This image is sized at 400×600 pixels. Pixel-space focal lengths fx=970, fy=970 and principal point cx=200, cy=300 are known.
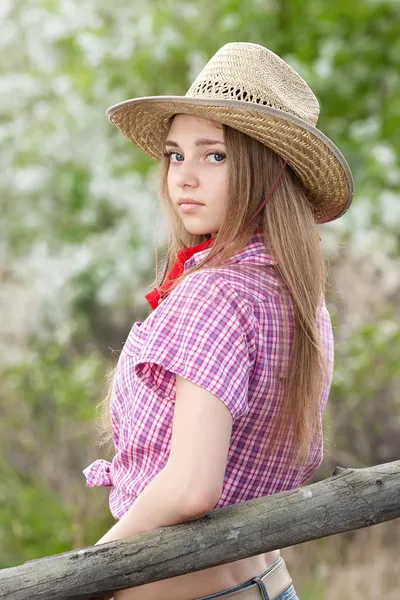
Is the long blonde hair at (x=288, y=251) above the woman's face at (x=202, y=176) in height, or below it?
below

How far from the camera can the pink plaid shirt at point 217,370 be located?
171 centimetres

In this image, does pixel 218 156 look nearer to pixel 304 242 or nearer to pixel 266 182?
pixel 266 182

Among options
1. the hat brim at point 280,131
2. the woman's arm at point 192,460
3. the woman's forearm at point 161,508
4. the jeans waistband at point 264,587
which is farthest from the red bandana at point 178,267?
the jeans waistband at point 264,587

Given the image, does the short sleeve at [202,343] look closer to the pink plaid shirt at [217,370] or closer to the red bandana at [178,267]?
the pink plaid shirt at [217,370]

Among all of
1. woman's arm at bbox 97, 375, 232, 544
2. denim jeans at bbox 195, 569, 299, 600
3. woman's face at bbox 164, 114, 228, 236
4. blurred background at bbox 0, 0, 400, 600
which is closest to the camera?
woman's arm at bbox 97, 375, 232, 544

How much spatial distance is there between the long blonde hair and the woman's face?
0.02 meters

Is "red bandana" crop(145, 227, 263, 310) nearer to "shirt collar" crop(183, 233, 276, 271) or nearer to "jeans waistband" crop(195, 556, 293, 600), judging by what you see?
"shirt collar" crop(183, 233, 276, 271)

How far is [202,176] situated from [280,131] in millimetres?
180

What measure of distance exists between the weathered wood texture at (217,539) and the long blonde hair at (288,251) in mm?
164

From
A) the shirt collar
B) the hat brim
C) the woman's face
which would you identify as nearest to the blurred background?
the hat brim

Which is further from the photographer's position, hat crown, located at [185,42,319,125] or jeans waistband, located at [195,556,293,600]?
hat crown, located at [185,42,319,125]

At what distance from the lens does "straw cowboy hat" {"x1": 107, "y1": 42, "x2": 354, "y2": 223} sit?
1.92 metres

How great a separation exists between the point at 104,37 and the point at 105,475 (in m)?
5.21

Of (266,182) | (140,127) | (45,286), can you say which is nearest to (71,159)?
(45,286)
